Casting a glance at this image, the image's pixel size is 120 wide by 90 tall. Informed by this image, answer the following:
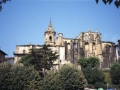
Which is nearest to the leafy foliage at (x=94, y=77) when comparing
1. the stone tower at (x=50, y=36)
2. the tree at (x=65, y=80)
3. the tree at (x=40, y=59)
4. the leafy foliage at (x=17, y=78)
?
the tree at (x=40, y=59)

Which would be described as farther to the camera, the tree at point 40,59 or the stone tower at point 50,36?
the stone tower at point 50,36

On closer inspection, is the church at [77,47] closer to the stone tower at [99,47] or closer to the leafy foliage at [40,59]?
the stone tower at [99,47]

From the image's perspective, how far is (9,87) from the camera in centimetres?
4178

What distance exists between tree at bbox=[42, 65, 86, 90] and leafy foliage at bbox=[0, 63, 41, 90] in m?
2.37

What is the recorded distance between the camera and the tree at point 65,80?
43219mm

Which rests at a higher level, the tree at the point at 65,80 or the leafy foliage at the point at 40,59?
the leafy foliage at the point at 40,59

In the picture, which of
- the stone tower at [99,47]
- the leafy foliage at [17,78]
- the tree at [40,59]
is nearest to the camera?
the leafy foliage at [17,78]

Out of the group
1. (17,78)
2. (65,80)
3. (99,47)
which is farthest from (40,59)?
(99,47)

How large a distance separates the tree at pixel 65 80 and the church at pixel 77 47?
31242 millimetres

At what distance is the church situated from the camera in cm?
8151

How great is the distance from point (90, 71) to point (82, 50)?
29.5 metres

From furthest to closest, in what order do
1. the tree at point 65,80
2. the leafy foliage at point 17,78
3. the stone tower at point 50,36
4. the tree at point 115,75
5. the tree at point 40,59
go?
the stone tower at point 50,36 < the tree at point 115,75 < the tree at point 40,59 < the tree at point 65,80 < the leafy foliage at point 17,78

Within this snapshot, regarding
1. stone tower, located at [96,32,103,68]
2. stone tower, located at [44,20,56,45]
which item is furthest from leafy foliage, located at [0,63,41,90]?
stone tower, located at [96,32,103,68]

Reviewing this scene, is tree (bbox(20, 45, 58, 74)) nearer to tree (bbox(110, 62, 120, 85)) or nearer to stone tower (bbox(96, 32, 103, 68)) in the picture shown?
tree (bbox(110, 62, 120, 85))
